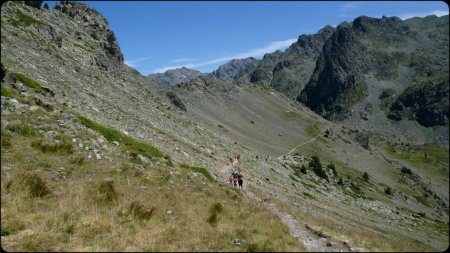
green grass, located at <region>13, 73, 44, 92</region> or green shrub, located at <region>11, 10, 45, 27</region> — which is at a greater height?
green shrub, located at <region>11, 10, 45, 27</region>

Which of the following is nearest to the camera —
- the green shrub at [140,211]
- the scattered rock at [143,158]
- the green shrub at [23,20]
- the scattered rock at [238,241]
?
the scattered rock at [238,241]

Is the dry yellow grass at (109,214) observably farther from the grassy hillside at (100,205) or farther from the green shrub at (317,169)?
the green shrub at (317,169)

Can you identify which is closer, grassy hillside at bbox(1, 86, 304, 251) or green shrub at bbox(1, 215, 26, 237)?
green shrub at bbox(1, 215, 26, 237)

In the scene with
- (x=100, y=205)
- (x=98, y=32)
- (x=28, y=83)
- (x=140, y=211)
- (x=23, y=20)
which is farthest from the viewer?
(x=98, y=32)

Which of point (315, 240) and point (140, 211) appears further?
point (140, 211)

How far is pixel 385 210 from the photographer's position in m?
85.4

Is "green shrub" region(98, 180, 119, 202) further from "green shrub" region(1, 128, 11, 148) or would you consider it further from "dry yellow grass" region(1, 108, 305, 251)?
"green shrub" region(1, 128, 11, 148)

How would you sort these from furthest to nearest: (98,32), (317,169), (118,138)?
1. (317,169)
2. (98,32)
3. (118,138)

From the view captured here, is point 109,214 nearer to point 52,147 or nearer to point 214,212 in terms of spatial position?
point 214,212

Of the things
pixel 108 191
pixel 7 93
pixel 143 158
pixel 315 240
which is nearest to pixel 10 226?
pixel 108 191

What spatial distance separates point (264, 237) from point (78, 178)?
9.83 meters

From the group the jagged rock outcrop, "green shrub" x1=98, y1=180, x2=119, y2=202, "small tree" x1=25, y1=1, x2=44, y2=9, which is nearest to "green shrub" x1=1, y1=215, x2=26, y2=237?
"green shrub" x1=98, y1=180, x2=119, y2=202

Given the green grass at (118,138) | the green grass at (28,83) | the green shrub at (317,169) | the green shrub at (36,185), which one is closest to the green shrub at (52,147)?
the green shrub at (36,185)

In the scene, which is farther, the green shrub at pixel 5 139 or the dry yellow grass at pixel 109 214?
the green shrub at pixel 5 139
